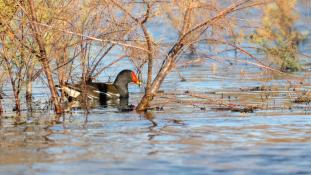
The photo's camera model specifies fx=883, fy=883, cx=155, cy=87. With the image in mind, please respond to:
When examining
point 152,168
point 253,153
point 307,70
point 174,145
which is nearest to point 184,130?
point 174,145

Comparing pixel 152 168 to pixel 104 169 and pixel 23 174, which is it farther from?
pixel 23 174

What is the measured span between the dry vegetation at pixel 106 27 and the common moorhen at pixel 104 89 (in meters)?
1.50

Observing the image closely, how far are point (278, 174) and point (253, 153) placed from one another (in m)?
1.44

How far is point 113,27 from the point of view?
57.0ft

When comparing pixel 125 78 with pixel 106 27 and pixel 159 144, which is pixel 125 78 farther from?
pixel 159 144

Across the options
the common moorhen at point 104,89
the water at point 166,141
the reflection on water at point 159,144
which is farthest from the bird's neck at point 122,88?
the reflection on water at point 159,144

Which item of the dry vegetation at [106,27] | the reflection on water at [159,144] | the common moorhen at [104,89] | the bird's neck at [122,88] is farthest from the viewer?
the bird's neck at [122,88]

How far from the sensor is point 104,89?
69.5 ft

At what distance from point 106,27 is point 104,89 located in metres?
3.88

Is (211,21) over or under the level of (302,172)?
over

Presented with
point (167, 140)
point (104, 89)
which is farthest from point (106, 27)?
point (167, 140)

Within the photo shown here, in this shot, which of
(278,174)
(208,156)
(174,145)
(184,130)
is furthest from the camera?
(184,130)

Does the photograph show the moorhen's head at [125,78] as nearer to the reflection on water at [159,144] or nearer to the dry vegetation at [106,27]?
the dry vegetation at [106,27]

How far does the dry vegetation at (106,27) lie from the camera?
53.1 feet
